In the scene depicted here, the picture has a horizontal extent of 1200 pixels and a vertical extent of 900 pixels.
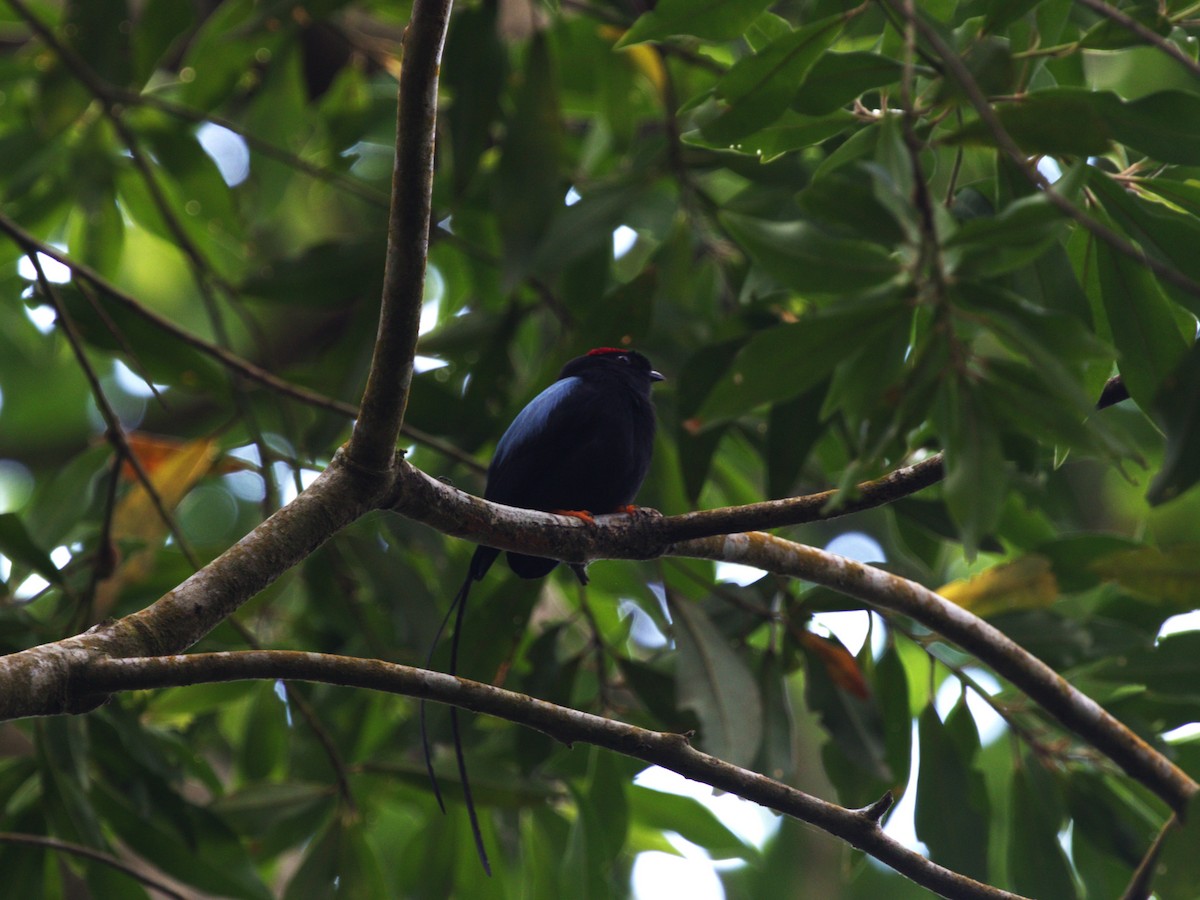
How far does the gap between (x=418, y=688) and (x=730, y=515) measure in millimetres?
757

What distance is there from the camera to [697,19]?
8.40 feet

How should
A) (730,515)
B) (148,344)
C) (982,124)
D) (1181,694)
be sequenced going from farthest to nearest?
(148,344)
(1181,694)
(730,515)
(982,124)

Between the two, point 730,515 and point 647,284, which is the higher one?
point 647,284

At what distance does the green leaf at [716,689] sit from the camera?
11.0 ft

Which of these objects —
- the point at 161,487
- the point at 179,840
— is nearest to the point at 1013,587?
the point at 179,840

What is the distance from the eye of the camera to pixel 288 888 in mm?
3818

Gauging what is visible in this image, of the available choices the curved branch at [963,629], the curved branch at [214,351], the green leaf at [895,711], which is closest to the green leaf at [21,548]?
the curved branch at [214,351]

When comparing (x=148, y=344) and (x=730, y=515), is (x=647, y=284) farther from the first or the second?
(x=148, y=344)

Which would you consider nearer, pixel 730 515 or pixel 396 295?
pixel 396 295

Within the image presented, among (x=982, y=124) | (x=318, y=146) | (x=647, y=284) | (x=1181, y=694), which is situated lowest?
(x=1181, y=694)

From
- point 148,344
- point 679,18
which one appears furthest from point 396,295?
point 148,344

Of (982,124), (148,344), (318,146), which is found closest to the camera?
(982,124)

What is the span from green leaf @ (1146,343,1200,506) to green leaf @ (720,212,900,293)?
462 millimetres

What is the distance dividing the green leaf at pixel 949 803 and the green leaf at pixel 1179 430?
1.87 m
